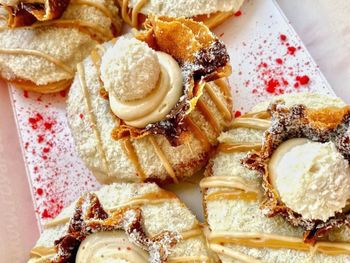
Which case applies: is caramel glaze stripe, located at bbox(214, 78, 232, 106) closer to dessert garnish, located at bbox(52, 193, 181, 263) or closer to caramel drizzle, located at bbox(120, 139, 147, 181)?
caramel drizzle, located at bbox(120, 139, 147, 181)

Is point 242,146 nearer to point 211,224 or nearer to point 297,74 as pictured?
point 211,224

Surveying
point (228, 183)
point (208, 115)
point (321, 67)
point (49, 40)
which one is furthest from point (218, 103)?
point (49, 40)

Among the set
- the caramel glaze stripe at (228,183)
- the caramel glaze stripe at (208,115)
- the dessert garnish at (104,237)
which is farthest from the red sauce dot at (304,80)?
the dessert garnish at (104,237)

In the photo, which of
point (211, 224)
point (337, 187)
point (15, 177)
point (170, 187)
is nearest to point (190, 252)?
point (211, 224)

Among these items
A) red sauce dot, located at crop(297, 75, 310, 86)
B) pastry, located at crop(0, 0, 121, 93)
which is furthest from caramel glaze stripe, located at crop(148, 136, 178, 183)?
red sauce dot, located at crop(297, 75, 310, 86)

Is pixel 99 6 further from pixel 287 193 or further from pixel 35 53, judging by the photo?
pixel 287 193

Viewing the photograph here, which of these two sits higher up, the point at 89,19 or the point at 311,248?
the point at 89,19

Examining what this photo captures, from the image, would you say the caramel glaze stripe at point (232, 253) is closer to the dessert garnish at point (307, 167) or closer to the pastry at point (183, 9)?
the dessert garnish at point (307, 167)
